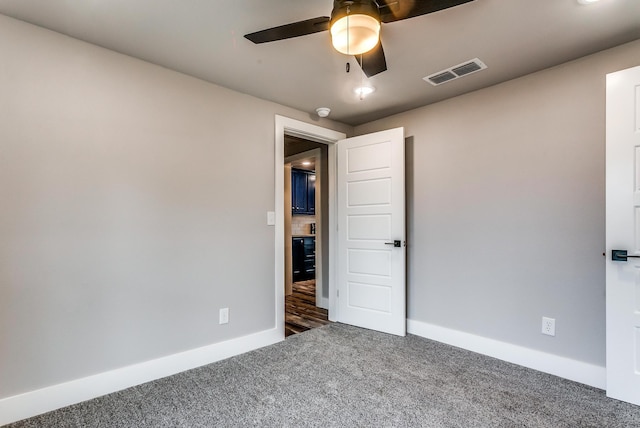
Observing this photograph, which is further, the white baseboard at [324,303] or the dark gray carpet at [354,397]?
the white baseboard at [324,303]

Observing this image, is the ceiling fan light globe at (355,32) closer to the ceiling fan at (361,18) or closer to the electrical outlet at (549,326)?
the ceiling fan at (361,18)

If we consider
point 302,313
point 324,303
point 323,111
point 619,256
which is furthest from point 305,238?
point 619,256

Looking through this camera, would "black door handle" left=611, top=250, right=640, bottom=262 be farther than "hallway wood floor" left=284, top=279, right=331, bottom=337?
No

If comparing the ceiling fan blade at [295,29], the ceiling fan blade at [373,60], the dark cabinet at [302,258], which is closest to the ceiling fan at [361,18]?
the ceiling fan blade at [295,29]

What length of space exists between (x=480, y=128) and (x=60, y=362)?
11.8 feet

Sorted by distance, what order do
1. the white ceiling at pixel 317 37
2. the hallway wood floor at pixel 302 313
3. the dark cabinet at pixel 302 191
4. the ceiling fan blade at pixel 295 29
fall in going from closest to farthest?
the ceiling fan blade at pixel 295 29 < the white ceiling at pixel 317 37 < the hallway wood floor at pixel 302 313 < the dark cabinet at pixel 302 191

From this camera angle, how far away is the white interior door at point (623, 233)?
198 centimetres

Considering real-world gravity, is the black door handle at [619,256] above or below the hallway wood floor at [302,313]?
above

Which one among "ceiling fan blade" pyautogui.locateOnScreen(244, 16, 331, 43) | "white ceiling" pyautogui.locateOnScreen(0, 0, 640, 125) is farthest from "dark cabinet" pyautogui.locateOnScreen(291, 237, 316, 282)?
"ceiling fan blade" pyautogui.locateOnScreen(244, 16, 331, 43)

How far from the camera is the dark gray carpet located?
6.03ft

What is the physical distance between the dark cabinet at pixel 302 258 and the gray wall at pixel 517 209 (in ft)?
9.81

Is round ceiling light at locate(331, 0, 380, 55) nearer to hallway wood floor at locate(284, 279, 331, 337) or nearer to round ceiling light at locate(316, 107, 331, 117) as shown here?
round ceiling light at locate(316, 107, 331, 117)

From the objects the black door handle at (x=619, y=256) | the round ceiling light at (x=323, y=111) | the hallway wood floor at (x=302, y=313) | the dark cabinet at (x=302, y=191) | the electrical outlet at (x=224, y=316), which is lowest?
the hallway wood floor at (x=302, y=313)

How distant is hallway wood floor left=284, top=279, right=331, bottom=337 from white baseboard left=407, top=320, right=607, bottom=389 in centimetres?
108
